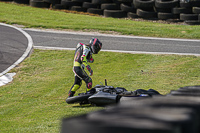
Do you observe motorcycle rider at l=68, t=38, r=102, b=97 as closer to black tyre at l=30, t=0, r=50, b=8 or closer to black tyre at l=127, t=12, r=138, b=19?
black tyre at l=127, t=12, r=138, b=19

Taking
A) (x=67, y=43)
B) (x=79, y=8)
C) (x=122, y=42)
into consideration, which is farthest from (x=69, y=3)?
(x=122, y=42)

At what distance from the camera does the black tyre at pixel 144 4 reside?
28.4 meters

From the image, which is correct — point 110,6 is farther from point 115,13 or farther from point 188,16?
point 188,16

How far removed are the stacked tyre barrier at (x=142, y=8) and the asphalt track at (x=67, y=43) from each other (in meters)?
4.17

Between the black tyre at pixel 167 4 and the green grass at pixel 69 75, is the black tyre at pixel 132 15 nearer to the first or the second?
the green grass at pixel 69 75

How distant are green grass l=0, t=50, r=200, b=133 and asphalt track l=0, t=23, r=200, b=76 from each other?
1.03 m

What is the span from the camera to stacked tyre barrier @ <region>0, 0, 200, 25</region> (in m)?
27.6

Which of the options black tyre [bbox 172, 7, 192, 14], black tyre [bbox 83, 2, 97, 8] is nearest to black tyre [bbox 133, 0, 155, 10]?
black tyre [bbox 172, 7, 192, 14]

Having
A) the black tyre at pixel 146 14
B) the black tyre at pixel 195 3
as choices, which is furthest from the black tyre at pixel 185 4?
the black tyre at pixel 146 14

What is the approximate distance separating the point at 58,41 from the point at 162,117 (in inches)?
897

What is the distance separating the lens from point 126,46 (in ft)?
75.6

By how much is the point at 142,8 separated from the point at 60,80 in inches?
593

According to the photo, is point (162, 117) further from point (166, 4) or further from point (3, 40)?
point (166, 4)

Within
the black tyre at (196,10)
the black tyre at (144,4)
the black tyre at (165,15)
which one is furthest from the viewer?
the black tyre at (165,15)
